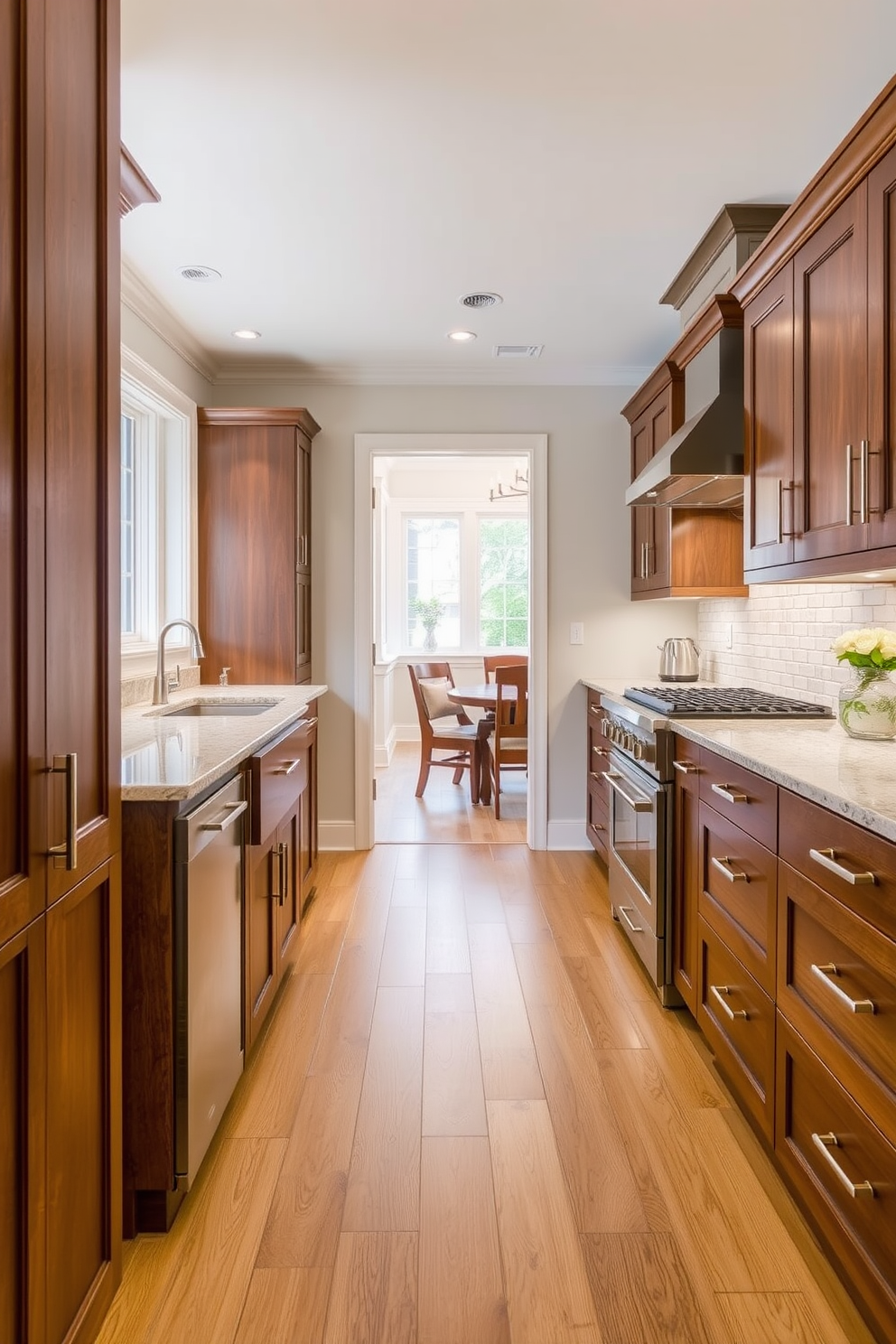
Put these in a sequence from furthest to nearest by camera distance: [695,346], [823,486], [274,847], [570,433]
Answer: [570,433], [695,346], [274,847], [823,486]

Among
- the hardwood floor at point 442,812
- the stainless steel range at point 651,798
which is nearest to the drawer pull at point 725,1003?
the stainless steel range at point 651,798

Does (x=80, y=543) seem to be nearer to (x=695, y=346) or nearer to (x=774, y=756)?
(x=774, y=756)

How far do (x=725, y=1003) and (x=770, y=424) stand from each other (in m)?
1.63

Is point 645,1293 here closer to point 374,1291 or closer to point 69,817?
point 374,1291

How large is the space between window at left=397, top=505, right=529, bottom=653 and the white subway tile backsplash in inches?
159

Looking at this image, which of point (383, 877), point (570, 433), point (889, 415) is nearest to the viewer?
point (889, 415)

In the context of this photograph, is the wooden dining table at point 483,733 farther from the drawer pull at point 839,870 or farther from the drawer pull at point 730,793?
the drawer pull at point 839,870

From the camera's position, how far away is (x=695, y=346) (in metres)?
3.05

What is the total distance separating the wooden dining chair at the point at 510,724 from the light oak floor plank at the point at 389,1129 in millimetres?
2506

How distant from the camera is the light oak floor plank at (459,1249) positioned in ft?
4.66

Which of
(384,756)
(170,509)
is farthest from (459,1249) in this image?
(384,756)

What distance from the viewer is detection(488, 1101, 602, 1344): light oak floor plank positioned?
1420 mm

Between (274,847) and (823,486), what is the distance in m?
1.86

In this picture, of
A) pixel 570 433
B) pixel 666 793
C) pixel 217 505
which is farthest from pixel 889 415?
pixel 217 505
